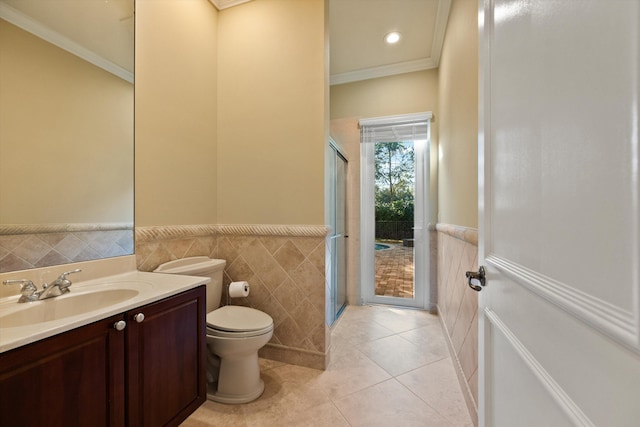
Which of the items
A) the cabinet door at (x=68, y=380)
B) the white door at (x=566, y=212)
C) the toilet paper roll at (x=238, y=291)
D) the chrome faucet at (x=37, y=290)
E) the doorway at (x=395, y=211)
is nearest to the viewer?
the white door at (x=566, y=212)

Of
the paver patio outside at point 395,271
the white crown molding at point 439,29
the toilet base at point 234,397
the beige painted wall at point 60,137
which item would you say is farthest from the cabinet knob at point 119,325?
the white crown molding at point 439,29

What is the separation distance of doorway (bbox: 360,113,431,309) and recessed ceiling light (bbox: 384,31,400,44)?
2.52 ft

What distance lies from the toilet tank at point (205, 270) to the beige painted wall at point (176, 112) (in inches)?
11.0

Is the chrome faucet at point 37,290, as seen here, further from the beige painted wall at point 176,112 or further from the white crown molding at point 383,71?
the white crown molding at point 383,71

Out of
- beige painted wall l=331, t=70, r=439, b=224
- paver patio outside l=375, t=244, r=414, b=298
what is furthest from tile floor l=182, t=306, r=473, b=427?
beige painted wall l=331, t=70, r=439, b=224

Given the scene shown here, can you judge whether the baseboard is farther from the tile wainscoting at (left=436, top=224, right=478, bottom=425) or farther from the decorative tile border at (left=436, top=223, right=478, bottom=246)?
the decorative tile border at (left=436, top=223, right=478, bottom=246)

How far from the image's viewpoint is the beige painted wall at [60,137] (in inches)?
43.6

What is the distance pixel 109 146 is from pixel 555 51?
1.88 meters

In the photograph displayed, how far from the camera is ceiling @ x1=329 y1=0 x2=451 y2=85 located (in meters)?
2.27

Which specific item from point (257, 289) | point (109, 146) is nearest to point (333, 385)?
point (257, 289)

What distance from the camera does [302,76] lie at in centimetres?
195

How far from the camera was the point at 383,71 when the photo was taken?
3.13 metres

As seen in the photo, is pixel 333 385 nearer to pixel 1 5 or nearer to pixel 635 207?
pixel 635 207

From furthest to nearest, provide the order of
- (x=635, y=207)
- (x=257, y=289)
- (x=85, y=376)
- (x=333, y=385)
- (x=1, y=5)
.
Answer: (x=257, y=289)
(x=333, y=385)
(x=1, y=5)
(x=85, y=376)
(x=635, y=207)
